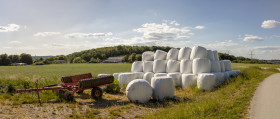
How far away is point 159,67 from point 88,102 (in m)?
5.63

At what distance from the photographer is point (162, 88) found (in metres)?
8.50

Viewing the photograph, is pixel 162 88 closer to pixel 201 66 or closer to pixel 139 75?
pixel 201 66

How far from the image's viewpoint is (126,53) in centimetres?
6041

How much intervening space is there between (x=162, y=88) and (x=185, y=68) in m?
3.52

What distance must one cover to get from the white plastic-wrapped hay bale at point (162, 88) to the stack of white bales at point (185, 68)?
235cm

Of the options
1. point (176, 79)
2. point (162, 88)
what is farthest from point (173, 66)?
point (162, 88)

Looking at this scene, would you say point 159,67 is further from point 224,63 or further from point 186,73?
point 224,63

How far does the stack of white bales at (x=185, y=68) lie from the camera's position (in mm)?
10559

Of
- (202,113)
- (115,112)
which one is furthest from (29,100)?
(202,113)

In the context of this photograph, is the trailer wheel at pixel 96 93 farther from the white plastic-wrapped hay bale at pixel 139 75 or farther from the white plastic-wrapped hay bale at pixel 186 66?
the white plastic-wrapped hay bale at pixel 186 66

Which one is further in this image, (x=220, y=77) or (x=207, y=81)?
(x=220, y=77)

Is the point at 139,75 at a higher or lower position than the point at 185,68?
lower

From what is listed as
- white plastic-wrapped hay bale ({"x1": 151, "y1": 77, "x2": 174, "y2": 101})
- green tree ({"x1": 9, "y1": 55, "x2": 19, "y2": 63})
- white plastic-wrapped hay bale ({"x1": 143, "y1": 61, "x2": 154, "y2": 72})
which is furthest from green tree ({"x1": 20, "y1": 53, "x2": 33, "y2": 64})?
white plastic-wrapped hay bale ({"x1": 151, "y1": 77, "x2": 174, "y2": 101})

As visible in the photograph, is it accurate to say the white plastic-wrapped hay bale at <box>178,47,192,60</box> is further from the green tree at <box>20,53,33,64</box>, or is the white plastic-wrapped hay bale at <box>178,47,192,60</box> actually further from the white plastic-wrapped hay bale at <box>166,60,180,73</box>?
the green tree at <box>20,53,33,64</box>
